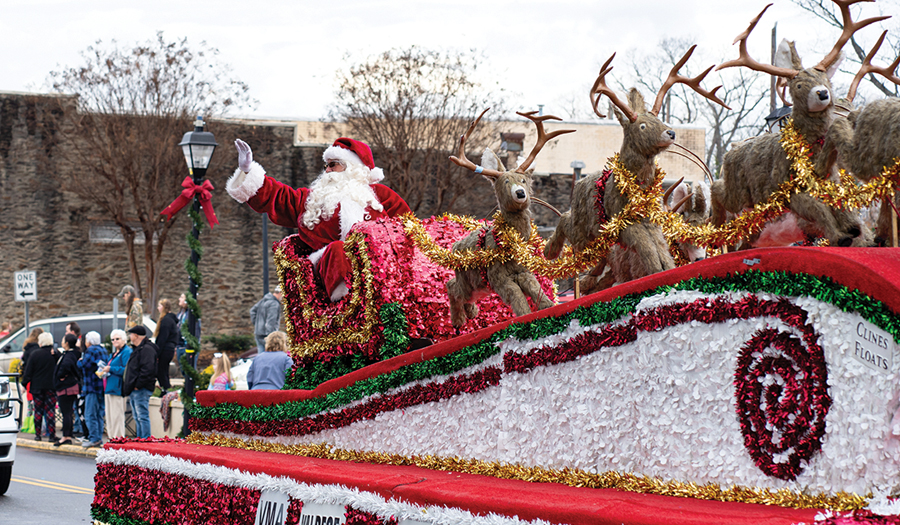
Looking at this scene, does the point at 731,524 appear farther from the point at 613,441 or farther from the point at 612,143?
the point at 612,143

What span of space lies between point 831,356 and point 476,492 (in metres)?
1.37

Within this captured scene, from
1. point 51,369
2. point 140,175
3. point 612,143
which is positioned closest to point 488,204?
point 612,143

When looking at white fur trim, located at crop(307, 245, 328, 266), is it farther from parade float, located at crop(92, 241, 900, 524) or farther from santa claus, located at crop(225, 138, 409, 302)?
parade float, located at crop(92, 241, 900, 524)

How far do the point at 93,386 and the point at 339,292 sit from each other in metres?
10.1

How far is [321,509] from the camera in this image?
411cm

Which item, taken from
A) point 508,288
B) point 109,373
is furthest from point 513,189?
point 109,373

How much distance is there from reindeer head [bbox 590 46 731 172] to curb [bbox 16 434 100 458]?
1213 cm

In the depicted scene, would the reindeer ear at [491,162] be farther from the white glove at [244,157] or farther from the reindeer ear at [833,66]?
the white glove at [244,157]

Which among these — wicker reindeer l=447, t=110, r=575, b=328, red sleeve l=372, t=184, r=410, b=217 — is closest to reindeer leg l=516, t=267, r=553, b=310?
wicker reindeer l=447, t=110, r=575, b=328

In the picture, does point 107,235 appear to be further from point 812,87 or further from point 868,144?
point 868,144

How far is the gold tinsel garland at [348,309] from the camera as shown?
16.4ft

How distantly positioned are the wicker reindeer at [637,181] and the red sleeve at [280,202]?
2.51 meters

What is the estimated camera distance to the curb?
14291 mm

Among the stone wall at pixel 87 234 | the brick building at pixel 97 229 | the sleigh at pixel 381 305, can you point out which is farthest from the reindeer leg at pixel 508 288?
the stone wall at pixel 87 234
